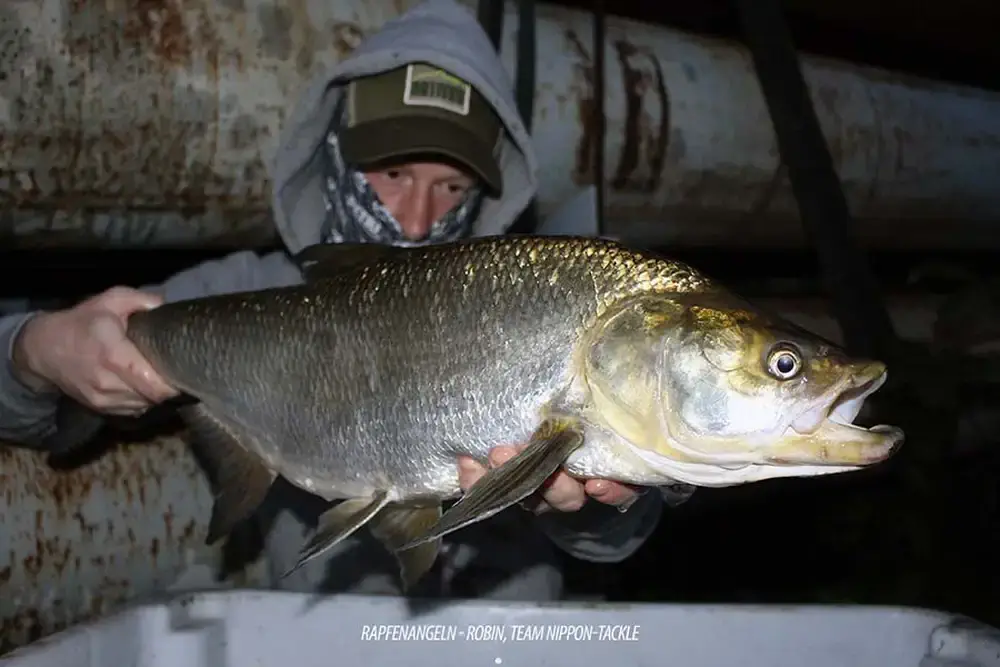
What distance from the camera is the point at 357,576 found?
2059 millimetres

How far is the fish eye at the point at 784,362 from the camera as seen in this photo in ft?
4.02

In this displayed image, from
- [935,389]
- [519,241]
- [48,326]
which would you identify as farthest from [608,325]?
[935,389]

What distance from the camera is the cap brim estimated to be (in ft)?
6.12

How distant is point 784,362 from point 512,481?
35cm

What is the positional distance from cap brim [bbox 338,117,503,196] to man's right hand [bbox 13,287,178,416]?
1.54ft

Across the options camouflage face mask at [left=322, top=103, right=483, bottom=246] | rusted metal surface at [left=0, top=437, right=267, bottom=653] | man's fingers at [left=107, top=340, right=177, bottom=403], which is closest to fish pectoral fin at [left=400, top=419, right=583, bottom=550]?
man's fingers at [left=107, top=340, right=177, bottom=403]

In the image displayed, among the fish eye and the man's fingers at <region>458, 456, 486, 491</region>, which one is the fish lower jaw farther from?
the man's fingers at <region>458, 456, 486, 491</region>

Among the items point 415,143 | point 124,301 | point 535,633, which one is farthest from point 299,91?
point 535,633

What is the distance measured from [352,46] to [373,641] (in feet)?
3.91

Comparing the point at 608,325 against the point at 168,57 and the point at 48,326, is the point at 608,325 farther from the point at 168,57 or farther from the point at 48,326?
the point at 168,57

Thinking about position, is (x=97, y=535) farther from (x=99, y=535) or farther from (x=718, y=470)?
(x=718, y=470)

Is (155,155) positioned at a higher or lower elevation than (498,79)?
lower

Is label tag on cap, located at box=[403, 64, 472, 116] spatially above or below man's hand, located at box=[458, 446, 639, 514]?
above

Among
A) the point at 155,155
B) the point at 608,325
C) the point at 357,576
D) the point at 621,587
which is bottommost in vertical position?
the point at 621,587
